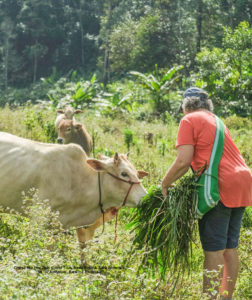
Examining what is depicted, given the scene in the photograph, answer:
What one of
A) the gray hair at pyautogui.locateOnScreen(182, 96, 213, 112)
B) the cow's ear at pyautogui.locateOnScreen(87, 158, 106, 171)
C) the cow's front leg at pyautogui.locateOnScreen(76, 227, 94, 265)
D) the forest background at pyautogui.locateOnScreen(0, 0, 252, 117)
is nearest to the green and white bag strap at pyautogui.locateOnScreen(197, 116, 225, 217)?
the gray hair at pyautogui.locateOnScreen(182, 96, 213, 112)

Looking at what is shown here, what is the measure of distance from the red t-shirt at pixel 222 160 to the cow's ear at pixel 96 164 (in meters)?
1.35

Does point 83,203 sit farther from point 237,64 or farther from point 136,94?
point 136,94

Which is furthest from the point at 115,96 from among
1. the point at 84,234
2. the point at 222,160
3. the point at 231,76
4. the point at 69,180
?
the point at 222,160

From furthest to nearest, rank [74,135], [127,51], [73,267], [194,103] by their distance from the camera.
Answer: [127,51]
[74,135]
[194,103]
[73,267]

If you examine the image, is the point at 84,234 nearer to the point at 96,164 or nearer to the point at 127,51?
the point at 96,164

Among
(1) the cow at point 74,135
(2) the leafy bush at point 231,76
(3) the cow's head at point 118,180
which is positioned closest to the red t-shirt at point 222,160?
(3) the cow's head at point 118,180

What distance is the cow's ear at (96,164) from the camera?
196 inches

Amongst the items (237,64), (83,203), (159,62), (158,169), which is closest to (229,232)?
(83,203)

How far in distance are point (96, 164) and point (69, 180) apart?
1.17 feet

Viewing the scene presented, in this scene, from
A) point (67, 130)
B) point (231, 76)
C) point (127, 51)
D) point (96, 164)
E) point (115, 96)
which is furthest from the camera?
point (127, 51)

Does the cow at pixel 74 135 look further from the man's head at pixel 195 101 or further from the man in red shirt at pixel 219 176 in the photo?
the man in red shirt at pixel 219 176

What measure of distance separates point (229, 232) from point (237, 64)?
16.8 metres

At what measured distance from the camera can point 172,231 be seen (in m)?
3.97

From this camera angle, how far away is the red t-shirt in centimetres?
387
